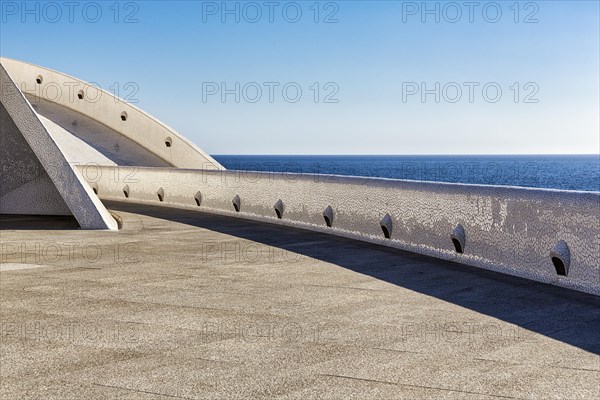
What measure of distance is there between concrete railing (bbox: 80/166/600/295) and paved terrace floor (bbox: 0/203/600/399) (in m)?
0.37

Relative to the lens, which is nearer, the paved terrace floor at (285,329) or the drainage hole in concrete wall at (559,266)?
the paved terrace floor at (285,329)

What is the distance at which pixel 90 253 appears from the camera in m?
10.7

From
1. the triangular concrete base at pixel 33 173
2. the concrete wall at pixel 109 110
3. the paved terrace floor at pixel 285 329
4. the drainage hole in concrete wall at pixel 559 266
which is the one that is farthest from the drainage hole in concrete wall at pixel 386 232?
the concrete wall at pixel 109 110

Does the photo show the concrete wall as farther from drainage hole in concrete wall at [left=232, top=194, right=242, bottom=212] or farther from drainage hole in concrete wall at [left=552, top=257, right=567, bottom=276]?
drainage hole in concrete wall at [left=552, top=257, right=567, bottom=276]

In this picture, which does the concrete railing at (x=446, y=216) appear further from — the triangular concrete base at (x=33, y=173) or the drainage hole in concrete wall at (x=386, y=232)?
the triangular concrete base at (x=33, y=173)

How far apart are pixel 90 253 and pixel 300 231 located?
429cm

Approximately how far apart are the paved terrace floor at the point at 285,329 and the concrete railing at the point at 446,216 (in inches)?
14.5

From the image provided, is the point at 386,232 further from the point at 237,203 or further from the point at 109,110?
the point at 109,110

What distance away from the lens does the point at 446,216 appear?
33.4 ft

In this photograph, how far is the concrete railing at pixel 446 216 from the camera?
8086mm

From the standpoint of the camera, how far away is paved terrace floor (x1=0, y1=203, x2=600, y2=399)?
15.4ft

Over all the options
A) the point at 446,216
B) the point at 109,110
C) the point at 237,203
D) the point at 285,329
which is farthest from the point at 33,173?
the point at 285,329

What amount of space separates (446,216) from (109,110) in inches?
789

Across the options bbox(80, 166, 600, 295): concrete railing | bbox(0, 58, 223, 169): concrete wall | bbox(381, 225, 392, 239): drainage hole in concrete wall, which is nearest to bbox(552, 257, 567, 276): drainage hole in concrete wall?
bbox(80, 166, 600, 295): concrete railing
